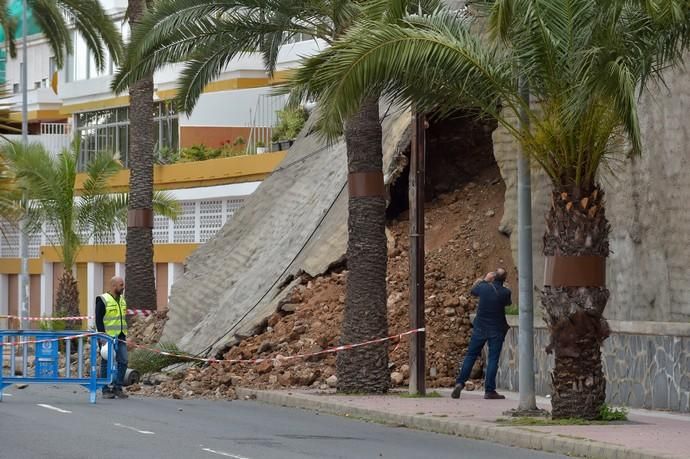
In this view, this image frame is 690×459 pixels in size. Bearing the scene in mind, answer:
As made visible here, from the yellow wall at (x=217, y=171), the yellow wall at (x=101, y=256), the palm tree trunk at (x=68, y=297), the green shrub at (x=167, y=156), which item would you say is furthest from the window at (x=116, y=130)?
the palm tree trunk at (x=68, y=297)

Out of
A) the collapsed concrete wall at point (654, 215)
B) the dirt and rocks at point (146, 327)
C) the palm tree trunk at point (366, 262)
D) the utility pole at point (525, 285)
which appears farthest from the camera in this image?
the dirt and rocks at point (146, 327)

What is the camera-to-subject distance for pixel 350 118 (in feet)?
70.4

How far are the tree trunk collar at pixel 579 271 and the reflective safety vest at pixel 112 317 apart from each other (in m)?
7.50

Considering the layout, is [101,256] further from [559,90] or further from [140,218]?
[559,90]

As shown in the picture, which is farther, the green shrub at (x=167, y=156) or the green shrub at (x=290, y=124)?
the green shrub at (x=167, y=156)

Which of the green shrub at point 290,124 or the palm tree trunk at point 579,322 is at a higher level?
the green shrub at point 290,124

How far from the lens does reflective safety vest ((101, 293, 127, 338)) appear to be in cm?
2180

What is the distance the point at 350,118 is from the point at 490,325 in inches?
145

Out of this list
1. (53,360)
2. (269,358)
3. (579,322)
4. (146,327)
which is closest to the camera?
(579,322)

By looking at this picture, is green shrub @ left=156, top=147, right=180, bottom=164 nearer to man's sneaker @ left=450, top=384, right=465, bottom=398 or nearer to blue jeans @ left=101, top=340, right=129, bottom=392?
blue jeans @ left=101, top=340, right=129, bottom=392

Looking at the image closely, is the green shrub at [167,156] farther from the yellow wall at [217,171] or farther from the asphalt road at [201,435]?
the asphalt road at [201,435]

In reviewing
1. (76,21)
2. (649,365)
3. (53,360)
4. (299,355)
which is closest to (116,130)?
(76,21)

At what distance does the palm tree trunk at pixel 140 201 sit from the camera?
32094mm

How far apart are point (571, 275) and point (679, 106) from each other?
164 inches
